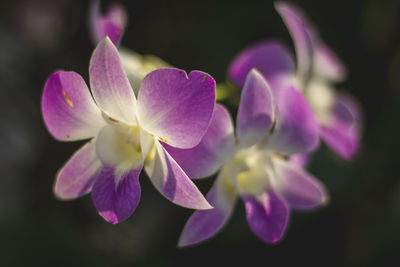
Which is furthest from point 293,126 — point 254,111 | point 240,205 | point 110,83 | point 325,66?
point 240,205

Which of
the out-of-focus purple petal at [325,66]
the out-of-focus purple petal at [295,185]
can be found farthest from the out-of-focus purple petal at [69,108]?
the out-of-focus purple petal at [325,66]

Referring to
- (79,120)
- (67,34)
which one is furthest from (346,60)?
(79,120)

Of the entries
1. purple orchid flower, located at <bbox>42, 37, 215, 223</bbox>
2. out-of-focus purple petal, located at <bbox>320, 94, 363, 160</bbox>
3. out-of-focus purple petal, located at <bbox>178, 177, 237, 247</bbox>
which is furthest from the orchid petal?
out-of-focus purple petal, located at <bbox>320, 94, 363, 160</bbox>

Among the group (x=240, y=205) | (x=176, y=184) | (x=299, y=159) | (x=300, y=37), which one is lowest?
(x=240, y=205)

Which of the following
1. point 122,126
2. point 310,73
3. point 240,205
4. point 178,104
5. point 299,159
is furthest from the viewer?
point 240,205

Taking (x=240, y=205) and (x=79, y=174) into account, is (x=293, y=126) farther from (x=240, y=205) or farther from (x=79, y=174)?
(x=240, y=205)

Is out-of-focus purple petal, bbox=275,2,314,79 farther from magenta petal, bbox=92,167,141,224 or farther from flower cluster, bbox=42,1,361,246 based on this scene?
magenta petal, bbox=92,167,141,224
